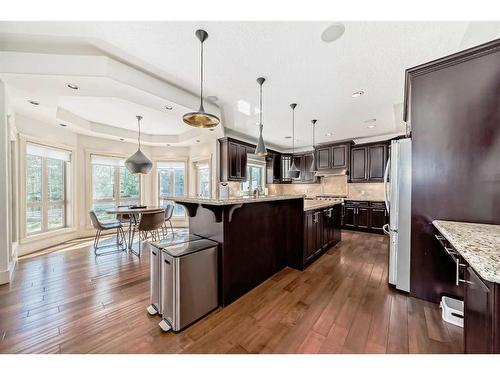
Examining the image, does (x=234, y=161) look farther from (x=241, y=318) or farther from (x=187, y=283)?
(x=241, y=318)

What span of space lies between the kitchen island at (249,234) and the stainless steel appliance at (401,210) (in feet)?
3.55

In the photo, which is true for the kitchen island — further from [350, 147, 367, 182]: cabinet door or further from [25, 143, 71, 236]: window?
[25, 143, 71, 236]: window

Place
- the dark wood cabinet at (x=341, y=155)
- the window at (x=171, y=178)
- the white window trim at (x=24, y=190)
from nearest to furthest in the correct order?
the white window trim at (x=24, y=190) → the dark wood cabinet at (x=341, y=155) → the window at (x=171, y=178)

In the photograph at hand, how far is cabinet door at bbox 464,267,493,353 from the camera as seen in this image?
84cm

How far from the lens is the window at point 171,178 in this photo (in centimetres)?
609

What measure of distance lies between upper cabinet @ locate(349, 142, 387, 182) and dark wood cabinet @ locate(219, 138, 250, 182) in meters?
3.16

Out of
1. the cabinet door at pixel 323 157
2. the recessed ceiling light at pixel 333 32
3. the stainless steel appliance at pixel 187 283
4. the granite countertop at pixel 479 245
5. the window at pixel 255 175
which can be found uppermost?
the recessed ceiling light at pixel 333 32

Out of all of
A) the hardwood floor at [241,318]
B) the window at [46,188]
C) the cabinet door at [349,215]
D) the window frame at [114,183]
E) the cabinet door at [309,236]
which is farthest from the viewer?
the cabinet door at [349,215]

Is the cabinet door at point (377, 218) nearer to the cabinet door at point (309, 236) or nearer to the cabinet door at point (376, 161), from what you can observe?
the cabinet door at point (376, 161)

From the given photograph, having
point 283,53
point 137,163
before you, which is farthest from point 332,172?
point 137,163

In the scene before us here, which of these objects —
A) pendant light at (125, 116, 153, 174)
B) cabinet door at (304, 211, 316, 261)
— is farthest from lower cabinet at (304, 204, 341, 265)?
pendant light at (125, 116, 153, 174)

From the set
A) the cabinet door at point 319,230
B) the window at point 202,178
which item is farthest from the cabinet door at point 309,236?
the window at point 202,178

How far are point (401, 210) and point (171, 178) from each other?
5827mm
